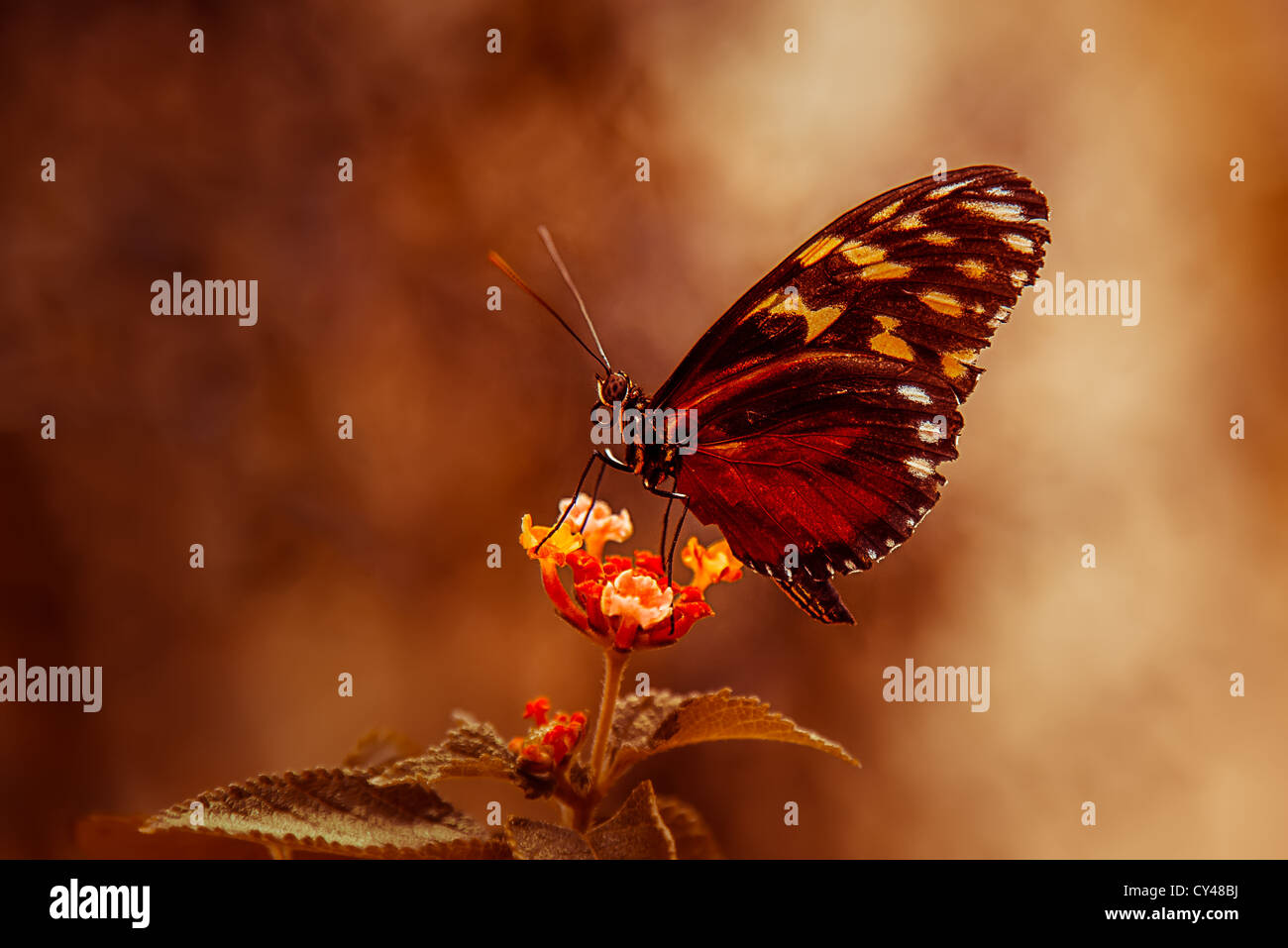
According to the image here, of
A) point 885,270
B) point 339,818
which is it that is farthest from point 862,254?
point 339,818

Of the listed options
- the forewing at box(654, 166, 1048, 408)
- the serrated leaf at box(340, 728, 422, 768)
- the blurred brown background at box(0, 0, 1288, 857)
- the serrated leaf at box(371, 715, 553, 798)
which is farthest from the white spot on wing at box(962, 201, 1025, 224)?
the blurred brown background at box(0, 0, 1288, 857)

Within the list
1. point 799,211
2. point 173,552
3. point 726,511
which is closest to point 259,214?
point 173,552

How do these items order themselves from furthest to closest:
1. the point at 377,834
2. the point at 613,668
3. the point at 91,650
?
the point at 91,650 < the point at 613,668 < the point at 377,834

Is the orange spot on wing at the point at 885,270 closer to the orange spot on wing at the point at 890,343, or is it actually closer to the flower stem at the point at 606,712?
the orange spot on wing at the point at 890,343

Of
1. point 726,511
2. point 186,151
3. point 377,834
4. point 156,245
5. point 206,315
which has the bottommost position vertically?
point 377,834

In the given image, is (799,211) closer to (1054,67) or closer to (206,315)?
(1054,67)

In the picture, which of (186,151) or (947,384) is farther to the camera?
(186,151)
